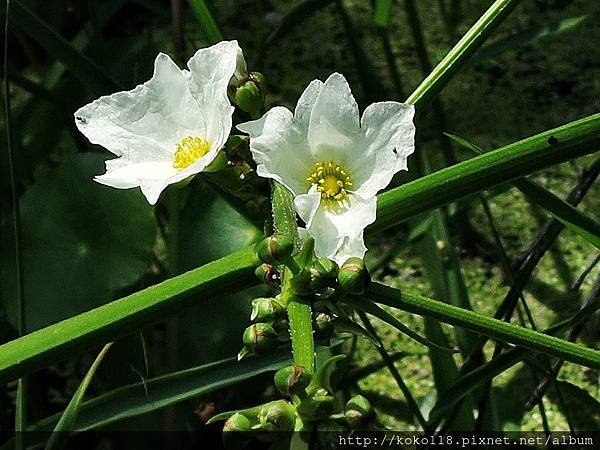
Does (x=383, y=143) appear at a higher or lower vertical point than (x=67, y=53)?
lower

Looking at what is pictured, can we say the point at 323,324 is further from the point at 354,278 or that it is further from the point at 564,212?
the point at 564,212

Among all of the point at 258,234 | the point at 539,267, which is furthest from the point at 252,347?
the point at 539,267

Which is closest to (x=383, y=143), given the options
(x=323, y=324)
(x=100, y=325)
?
(x=323, y=324)

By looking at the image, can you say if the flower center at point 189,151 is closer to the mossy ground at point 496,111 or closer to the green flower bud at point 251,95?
the green flower bud at point 251,95

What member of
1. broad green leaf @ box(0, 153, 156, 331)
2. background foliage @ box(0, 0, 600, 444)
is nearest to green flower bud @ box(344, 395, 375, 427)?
background foliage @ box(0, 0, 600, 444)

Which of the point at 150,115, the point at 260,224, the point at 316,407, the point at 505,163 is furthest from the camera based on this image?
the point at 260,224

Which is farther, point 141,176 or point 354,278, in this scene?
point 141,176

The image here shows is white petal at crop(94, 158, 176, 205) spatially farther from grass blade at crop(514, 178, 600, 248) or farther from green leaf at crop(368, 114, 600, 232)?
grass blade at crop(514, 178, 600, 248)
